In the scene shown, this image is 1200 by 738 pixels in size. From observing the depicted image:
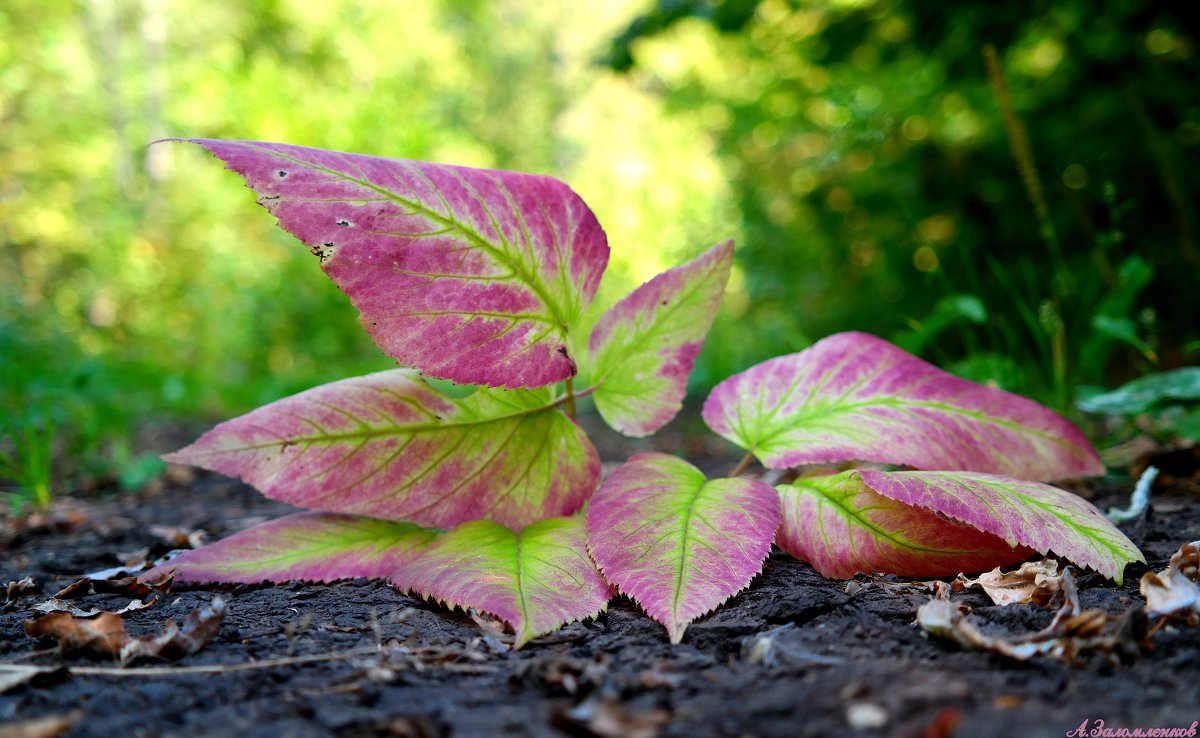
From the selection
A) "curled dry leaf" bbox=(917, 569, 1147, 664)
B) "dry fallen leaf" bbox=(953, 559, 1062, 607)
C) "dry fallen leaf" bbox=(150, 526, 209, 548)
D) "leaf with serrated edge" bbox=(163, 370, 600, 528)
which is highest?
"leaf with serrated edge" bbox=(163, 370, 600, 528)

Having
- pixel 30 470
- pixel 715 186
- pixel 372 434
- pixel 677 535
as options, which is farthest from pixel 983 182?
pixel 30 470

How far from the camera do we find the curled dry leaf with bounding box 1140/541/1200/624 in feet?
2.57

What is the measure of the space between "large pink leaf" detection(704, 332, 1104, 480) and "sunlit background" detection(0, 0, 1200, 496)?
0.38m

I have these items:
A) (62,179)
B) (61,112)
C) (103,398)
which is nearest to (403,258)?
(103,398)

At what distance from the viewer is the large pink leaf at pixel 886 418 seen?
1071mm

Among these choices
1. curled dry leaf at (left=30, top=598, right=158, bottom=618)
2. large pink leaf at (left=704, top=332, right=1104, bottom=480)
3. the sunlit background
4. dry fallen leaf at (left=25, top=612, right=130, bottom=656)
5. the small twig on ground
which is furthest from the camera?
the sunlit background

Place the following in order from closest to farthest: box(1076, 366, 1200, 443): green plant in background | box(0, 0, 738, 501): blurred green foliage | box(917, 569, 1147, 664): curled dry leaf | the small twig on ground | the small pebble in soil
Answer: the small pebble in soil < box(917, 569, 1147, 664): curled dry leaf < the small twig on ground < box(1076, 366, 1200, 443): green plant in background < box(0, 0, 738, 501): blurred green foliage

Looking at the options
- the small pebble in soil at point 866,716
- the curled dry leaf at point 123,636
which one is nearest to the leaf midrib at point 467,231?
the curled dry leaf at point 123,636

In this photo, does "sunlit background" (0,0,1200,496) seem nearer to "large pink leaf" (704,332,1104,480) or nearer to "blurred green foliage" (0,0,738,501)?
"blurred green foliage" (0,0,738,501)

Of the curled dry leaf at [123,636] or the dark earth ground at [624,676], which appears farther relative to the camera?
the curled dry leaf at [123,636]

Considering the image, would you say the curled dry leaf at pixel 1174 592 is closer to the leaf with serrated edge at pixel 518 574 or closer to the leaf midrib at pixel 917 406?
the leaf midrib at pixel 917 406

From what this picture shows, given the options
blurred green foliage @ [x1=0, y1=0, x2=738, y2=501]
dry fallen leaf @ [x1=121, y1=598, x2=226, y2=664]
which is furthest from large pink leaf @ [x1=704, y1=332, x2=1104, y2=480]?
blurred green foliage @ [x1=0, y1=0, x2=738, y2=501]

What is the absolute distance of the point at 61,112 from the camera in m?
9.74

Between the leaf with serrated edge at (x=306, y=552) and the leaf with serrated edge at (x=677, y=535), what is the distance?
0.31 meters
